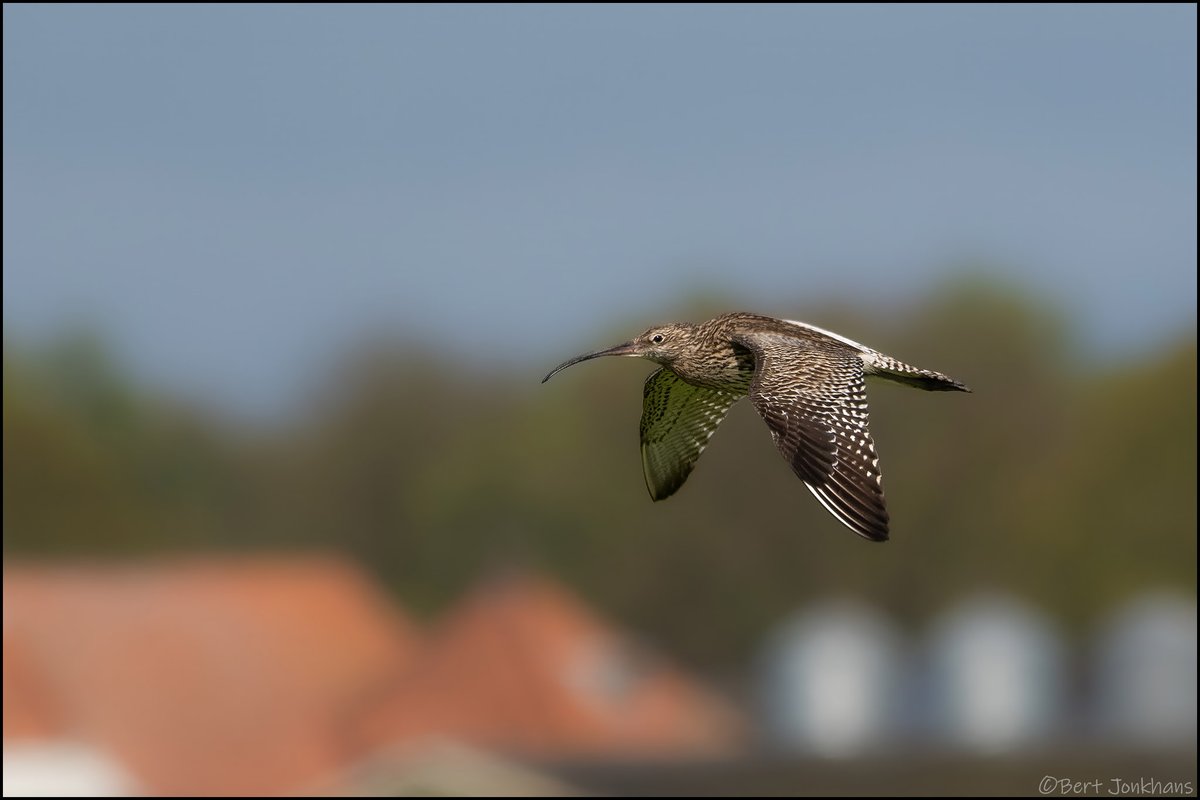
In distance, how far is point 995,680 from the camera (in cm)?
4203

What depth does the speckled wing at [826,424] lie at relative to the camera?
8805 mm

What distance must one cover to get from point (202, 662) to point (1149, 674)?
760 inches

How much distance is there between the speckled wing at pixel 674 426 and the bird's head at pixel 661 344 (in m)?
0.40

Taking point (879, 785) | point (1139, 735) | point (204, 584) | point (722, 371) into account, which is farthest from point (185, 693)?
point (722, 371)

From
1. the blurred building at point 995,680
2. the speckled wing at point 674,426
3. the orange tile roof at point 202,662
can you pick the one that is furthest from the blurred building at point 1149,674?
the speckled wing at point 674,426

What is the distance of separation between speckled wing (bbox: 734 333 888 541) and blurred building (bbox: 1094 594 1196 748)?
3158 cm

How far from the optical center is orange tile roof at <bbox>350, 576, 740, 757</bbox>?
131 ft

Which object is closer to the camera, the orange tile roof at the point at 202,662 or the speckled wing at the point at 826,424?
the speckled wing at the point at 826,424

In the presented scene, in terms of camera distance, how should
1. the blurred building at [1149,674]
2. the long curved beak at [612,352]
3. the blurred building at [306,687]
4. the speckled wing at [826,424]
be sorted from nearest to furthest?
the speckled wing at [826,424], the long curved beak at [612,352], the blurred building at [306,687], the blurred building at [1149,674]

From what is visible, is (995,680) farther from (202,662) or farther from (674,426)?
(674,426)

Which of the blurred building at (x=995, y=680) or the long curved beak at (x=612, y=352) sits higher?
the long curved beak at (x=612, y=352)

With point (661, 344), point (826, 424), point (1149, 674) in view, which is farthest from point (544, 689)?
point (826, 424)

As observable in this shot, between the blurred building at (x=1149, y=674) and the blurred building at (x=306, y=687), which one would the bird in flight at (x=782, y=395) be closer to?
the blurred building at (x=306, y=687)

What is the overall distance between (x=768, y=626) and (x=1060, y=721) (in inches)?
230
